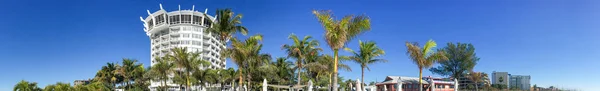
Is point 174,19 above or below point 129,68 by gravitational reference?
above

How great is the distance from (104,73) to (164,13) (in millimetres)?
47260

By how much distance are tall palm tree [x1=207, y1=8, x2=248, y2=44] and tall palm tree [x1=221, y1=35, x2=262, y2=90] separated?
1830 mm

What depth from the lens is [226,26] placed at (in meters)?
26.4

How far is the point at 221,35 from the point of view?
1053 inches

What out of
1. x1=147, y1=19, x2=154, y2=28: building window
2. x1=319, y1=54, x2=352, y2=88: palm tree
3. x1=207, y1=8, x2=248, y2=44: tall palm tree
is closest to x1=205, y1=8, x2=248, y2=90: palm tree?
x1=207, y1=8, x2=248, y2=44: tall palm tree

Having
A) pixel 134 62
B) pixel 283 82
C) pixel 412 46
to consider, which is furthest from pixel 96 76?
pixel 412 46

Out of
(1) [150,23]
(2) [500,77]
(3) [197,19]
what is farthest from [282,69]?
(1) [150,23]

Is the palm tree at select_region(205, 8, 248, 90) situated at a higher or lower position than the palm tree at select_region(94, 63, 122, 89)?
higher

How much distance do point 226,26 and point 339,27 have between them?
1224cm

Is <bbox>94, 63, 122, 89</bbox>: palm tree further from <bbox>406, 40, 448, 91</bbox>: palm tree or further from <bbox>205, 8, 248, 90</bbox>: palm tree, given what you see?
<bbox>406, 40, 448, 91</bbox>: palm tree

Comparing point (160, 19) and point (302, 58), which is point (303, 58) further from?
point (160, 19)

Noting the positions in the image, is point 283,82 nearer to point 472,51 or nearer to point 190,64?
point 190,64

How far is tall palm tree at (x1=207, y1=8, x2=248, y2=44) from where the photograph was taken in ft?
85.3

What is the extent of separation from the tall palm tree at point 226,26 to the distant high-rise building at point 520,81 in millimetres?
33405
